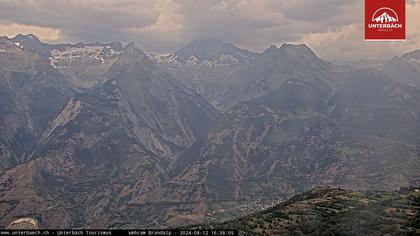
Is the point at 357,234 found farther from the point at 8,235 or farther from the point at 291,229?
the point at 8,235

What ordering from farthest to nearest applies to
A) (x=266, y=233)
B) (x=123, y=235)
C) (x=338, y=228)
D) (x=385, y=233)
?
(x=266, y=233), (x=338, y=228), (x=385, y=233), (x=123, y=235)

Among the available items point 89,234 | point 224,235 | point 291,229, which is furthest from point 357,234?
point 89,234

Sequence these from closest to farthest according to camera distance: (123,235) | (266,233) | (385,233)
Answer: (123,235) < (385,233) < (266,233)

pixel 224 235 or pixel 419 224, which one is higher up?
pixel 224 235

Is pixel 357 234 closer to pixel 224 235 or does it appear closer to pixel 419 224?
pixel 419 224

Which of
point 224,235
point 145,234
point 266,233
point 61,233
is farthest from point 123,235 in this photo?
point 266,233

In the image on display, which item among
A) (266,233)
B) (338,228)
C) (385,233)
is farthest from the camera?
(266,233)

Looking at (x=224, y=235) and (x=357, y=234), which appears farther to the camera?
(x=357, y=234)

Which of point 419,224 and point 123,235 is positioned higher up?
point 123,235

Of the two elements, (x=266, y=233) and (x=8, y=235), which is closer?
(x=8, y=235)
